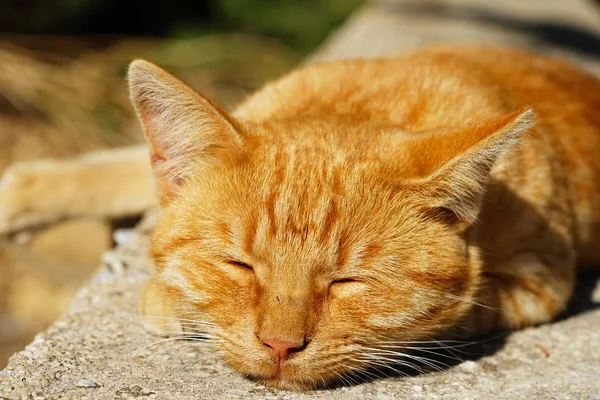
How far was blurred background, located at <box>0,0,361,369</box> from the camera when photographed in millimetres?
5227

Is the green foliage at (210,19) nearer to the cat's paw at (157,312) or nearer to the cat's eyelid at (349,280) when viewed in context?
the cat's paw at (157,312)

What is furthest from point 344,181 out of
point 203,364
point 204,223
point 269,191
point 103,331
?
point 103,331

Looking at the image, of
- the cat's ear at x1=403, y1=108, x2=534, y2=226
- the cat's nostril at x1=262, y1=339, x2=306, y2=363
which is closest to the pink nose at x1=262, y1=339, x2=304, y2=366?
the cat's nostril at x1=262, y1=339, x2=306, y2=363

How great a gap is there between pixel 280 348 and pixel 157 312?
741 mm

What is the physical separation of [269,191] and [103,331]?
2.90 feet

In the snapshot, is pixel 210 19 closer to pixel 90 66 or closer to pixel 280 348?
pixel 90 66

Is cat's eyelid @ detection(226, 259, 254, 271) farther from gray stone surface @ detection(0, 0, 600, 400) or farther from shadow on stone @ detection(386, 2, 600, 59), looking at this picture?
shadow on stone @ detection(386, 2, 600, 59)

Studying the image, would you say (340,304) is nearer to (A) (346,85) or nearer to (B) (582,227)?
(A) (346,85)

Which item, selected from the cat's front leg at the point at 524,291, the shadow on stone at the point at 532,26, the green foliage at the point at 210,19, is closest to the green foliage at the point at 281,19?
the green foliage at the point at 210,19

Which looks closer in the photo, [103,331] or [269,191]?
[269,191]

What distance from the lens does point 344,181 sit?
2.53 meters

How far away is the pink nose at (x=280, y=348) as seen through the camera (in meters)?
2.31

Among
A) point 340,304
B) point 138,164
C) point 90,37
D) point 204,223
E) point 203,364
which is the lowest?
point 203,364

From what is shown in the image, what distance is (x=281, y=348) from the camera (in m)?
2.31
